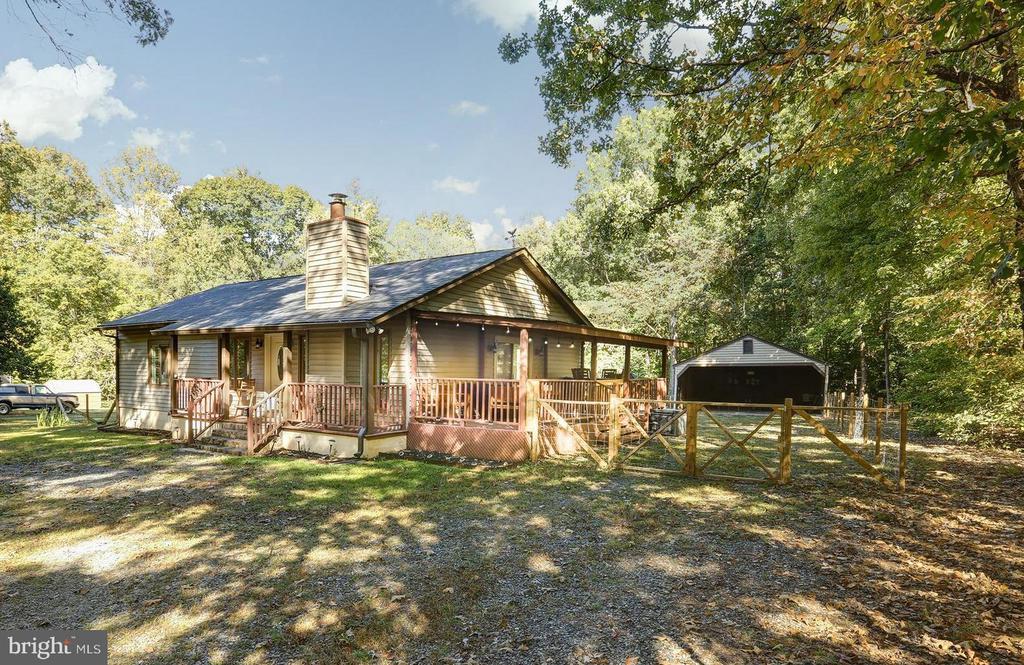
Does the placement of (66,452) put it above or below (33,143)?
below

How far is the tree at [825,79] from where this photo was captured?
4.58m

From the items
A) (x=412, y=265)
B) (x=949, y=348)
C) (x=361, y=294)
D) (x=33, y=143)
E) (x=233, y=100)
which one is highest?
(x=233, y=100)

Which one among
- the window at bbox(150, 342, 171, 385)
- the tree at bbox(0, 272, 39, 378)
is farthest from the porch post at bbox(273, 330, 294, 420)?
the tree at bbox(0, 272, 39, 378)

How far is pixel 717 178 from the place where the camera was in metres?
10.4

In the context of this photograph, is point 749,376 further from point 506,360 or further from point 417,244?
point 417,244

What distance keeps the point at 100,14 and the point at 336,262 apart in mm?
7445

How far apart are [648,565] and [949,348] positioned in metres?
14.0

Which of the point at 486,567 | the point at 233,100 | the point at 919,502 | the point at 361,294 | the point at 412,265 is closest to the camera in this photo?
the point at 486,567

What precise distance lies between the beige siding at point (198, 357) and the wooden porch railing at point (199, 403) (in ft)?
3.93

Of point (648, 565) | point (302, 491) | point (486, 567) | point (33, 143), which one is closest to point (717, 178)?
point (648, 565)

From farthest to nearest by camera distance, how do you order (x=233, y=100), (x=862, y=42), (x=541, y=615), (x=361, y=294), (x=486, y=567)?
(x=233, y=100) → (x=361, y=294) → (x=862, y=42) → (x=486, y=567) → (x=541, y=615)

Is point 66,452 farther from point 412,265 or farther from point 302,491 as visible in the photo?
point 412,265

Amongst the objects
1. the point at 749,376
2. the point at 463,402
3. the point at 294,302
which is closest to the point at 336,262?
the point at 294,302

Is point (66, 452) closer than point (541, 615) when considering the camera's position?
No
